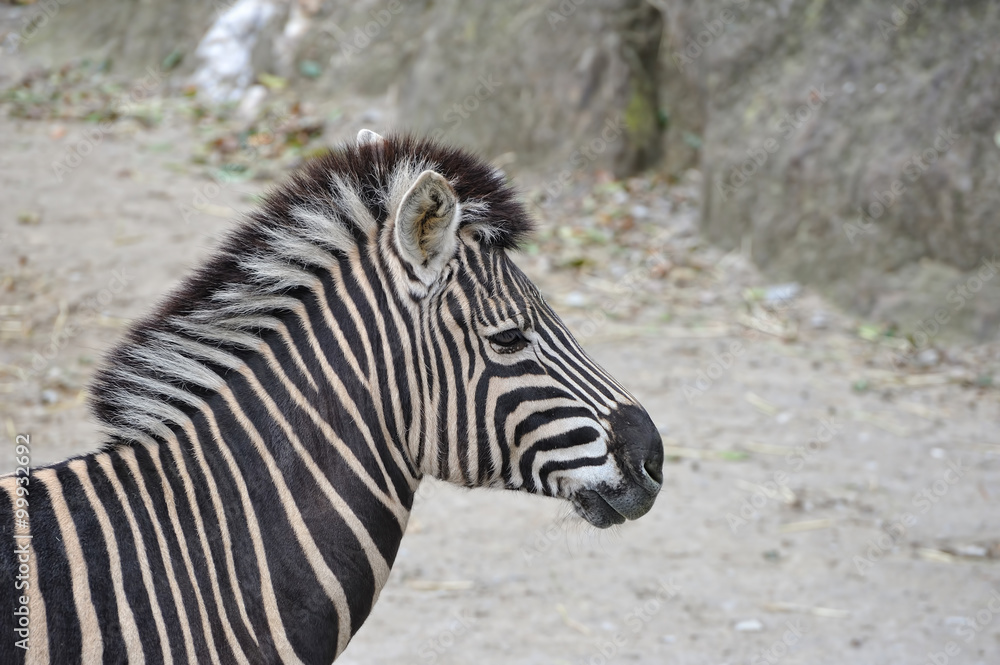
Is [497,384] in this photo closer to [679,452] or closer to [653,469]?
[653,469]

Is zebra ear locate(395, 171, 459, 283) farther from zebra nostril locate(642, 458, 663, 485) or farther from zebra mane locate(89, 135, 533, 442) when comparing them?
zebra nostril locate(642, 458, 663, 485)

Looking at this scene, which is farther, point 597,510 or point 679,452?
point 679,452

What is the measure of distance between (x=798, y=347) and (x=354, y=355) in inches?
251

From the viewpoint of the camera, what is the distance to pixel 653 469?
2.56 m

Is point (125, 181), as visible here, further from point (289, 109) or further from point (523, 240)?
point (523, 240)

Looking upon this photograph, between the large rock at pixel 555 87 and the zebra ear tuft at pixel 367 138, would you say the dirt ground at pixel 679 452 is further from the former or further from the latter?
the large rock at pixel 555 87

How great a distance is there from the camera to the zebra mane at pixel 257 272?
236cm

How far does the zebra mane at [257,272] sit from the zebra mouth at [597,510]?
0.81 metres

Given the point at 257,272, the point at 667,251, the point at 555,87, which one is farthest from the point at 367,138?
the point at 555,87

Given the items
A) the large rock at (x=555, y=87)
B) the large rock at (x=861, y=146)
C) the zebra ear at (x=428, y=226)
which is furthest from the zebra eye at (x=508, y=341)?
the large rock at (x=555, y=87)

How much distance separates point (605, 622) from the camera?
16.1 feet

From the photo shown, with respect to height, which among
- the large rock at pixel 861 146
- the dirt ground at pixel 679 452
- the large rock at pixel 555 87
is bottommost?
the dirt ground at pixel 679 452

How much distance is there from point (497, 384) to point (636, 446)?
17.7 inches

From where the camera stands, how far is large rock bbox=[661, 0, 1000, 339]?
26.7ft
